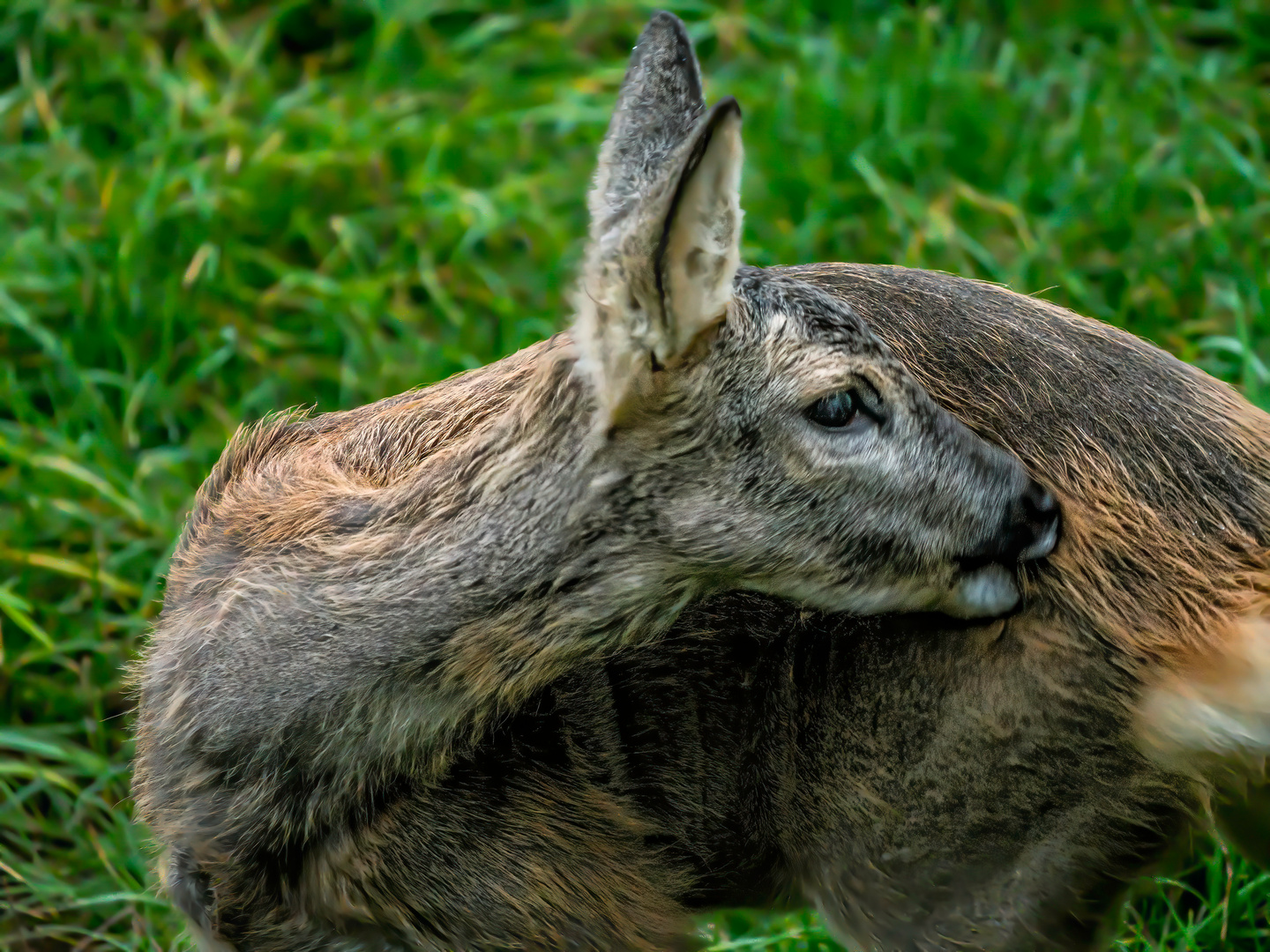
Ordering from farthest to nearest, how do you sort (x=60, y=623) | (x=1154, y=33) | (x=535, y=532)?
1. (x=1154, y=33)
2. (x=60, y=623)
3. (x=535, y=532)

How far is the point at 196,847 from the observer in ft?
11.0

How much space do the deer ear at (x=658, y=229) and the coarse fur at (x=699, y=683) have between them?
0.01m

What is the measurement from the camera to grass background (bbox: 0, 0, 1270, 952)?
217 inches

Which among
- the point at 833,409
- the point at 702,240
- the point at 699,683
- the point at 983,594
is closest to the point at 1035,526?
the point at 983,594

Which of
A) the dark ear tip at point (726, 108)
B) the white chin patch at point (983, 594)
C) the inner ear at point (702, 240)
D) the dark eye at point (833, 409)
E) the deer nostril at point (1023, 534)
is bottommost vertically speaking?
the white chin patch at point (983, 594)

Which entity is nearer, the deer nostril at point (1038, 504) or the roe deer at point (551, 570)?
the roe deer at point (551, 570)

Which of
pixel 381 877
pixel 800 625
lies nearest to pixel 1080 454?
pixel 800 625

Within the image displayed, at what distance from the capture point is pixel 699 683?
353 centimetres

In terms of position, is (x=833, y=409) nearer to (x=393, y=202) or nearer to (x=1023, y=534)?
(x=1023, y=534)

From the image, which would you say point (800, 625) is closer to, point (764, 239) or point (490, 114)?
point (764, 239)

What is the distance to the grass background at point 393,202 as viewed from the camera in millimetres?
5512

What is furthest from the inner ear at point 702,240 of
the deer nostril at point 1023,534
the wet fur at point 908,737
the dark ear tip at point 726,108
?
the deer nostril at point 1023,534

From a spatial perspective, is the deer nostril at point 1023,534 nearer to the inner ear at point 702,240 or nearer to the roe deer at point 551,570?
the roe deer at point 551,570

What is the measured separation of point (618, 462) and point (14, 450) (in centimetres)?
339
